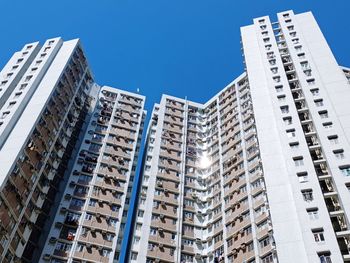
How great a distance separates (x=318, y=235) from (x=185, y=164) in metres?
23.4

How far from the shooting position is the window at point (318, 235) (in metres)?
29.9

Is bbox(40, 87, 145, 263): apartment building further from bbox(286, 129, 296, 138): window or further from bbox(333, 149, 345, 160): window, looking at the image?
bbox(333, 149, 345, 160): window

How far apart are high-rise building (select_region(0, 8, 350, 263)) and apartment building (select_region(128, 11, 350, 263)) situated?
0.40 feet

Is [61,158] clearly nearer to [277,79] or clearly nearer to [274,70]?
[277,79]

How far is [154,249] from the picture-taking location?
40.9m

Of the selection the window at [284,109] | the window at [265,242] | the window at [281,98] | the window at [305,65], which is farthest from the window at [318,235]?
the window at [305,65]

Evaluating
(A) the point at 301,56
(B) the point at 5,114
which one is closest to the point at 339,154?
(A) the point at 301,56

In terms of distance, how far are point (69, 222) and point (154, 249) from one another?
8.04 metres

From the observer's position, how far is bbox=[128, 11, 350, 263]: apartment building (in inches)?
1272

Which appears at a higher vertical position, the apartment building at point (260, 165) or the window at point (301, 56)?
the window at point (301, 56)

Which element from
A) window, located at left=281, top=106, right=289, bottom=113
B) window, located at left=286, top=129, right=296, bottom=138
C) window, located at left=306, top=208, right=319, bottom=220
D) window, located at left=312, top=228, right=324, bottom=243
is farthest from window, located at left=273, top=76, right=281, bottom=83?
window, located at left=312, top=228, right=324, bottom=243

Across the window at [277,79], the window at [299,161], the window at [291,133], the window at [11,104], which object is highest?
the window at [277,79]

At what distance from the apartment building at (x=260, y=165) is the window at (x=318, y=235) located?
64mm

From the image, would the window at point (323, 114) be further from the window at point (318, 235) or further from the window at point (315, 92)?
the window at point (318, 235)
